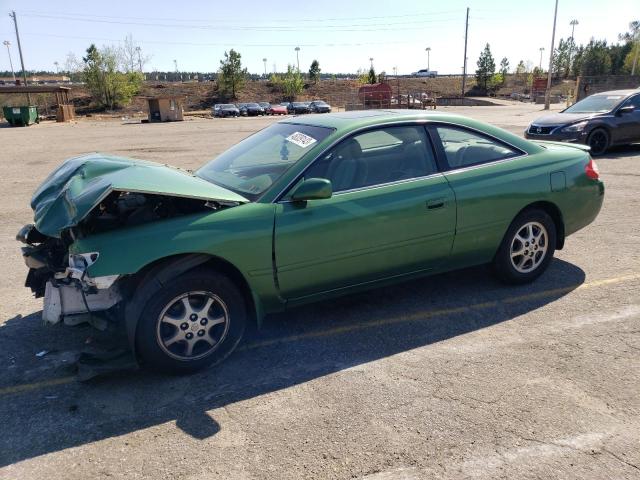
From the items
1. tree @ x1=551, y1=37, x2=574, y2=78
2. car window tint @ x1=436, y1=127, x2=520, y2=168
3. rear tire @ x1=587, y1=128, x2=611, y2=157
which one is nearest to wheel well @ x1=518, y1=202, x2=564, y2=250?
car window tint @ x1=436, y1=127, x2=520, y2=168

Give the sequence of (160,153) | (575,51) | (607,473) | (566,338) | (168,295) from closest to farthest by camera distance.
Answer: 1. (607,473)
2. (168,295)
3. (566,338)
4. (160,153)
5. (575,51)

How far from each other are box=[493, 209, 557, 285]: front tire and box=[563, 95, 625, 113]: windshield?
9528 millimetres

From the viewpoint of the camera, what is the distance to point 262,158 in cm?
415

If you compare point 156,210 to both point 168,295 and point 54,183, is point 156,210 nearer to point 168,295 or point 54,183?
point 168,295

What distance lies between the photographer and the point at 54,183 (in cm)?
397

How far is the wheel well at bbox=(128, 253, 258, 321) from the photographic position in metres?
3.19

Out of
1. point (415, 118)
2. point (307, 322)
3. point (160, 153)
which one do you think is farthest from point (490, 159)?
point (160, 153)

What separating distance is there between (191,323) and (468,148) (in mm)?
2643

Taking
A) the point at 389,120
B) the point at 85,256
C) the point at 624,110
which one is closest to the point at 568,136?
the point at 624,110

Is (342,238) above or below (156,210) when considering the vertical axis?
below

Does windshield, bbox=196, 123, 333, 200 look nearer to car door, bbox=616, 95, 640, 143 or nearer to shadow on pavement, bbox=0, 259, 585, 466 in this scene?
shadow on pavement, bbox=0, 259, 585, 466

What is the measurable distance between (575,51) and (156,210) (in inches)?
4150

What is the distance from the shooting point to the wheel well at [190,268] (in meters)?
3.19

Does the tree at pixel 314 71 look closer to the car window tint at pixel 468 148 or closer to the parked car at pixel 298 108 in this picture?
the parked car at pixel 298 108
